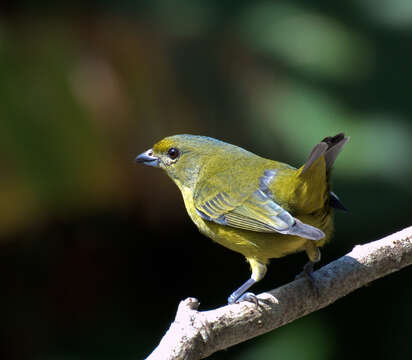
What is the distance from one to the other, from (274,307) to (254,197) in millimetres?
552

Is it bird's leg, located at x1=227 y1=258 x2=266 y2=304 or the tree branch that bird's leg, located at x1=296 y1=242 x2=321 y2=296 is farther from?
bird's leg, located at x1=227 y1=258 x2=266 y2=304

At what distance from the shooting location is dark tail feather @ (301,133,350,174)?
108 inches

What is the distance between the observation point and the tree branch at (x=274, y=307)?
8.13 feet

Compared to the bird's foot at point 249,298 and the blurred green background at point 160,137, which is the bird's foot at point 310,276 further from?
the blurred green background at point 160,137

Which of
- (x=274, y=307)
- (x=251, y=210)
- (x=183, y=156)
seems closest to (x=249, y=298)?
(x=274, y=307)

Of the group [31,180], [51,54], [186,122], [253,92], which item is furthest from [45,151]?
[253,92]

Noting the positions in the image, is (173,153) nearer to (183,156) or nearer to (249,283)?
(183,156)

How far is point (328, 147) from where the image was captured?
2795 millimetres

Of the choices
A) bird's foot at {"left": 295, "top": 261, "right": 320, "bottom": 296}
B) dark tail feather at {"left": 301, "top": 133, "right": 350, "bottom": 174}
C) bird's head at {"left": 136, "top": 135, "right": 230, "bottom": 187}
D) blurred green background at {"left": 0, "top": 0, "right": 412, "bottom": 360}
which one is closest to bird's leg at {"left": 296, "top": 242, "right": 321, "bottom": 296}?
bird's foot at {"left": 295, "top": 261, "right": 320, "bottom": 296}

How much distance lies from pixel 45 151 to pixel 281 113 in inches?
66.7

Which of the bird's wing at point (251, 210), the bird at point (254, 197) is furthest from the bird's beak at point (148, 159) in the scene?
the bird's wing at point (251, 210)

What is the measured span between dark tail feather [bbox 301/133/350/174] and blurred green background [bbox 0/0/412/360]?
1724mm

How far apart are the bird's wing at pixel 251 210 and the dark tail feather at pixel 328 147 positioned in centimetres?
23

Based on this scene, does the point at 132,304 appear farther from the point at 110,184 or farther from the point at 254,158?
the point at 254,158
